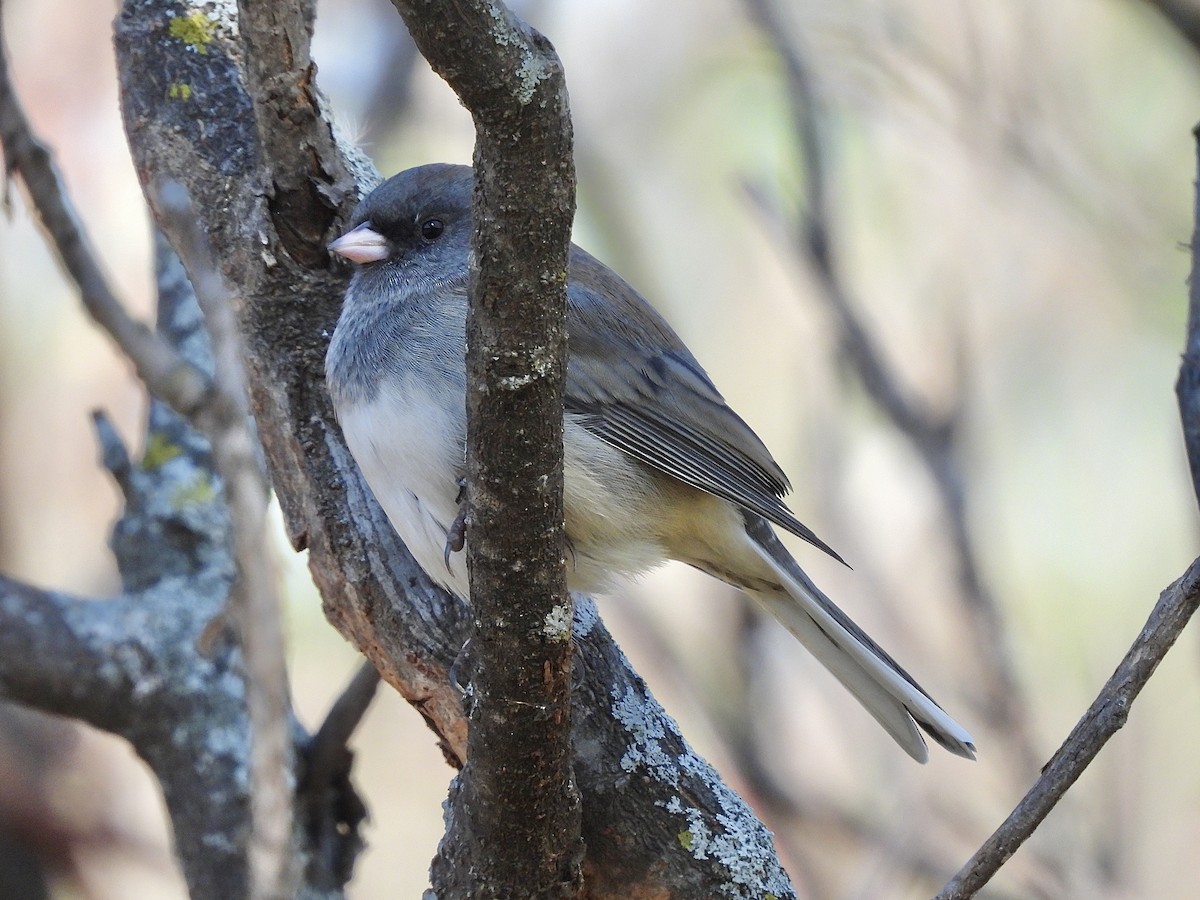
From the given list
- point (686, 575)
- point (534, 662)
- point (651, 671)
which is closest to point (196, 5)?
point (534, 662)

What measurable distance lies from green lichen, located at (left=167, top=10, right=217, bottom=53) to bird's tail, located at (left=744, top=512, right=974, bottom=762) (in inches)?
57.0

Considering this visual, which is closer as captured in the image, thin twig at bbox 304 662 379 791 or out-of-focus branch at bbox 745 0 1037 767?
thin twig at bbox 304 662 379 791

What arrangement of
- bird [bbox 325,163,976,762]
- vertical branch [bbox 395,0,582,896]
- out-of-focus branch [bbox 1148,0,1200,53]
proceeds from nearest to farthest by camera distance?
vertical branch [bbox 395,0,582,896] → bird [bbox 325,163,976,762] → out-of-focus branch [bbox 1148,0,1200,53]

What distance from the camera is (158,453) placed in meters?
3.08

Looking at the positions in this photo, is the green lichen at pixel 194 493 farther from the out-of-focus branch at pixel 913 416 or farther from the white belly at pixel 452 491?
the out-of-focus branch at pixel 913 416

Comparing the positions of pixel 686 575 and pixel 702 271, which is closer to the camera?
pixel 686 575

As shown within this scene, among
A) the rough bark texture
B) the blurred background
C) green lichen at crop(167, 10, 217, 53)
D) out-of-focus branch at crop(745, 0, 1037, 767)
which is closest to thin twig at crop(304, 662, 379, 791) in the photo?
the rough bark texture

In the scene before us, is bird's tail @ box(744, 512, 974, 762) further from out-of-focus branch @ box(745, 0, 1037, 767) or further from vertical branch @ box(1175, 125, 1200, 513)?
out-of-focus branch @ box(745, 0, 1037, 767)

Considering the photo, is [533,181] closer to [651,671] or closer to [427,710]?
[427,710]

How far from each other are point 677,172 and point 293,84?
12.8ft

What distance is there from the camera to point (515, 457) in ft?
5.08

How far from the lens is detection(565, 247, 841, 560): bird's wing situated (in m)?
2.29

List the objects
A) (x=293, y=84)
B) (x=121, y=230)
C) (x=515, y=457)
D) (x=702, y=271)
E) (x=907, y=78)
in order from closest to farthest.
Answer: (x=515, y=457)
(x=293, y=84)
(x=907, y=78)
(x=121, y=230)
(x=702, y=271)

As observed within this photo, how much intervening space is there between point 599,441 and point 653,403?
15cm
